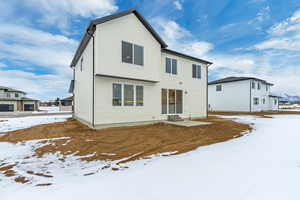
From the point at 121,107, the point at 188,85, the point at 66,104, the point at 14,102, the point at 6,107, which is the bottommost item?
the point at 6,107

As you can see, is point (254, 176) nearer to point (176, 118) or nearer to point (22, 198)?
point (22, 198)

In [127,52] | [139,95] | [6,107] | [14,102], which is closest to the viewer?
[127,52]

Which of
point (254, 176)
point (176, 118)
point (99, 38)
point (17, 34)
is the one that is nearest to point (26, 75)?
point (17, 34)

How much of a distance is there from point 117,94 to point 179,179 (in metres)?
6.32

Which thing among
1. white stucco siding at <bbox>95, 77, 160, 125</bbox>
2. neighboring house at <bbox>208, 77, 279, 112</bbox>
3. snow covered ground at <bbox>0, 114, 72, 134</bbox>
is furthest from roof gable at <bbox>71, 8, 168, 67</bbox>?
neighboring house at <bbox>208, 77, 279, 112</bbox>

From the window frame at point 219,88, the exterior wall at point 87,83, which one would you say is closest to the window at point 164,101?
the exterior wall at point 87,83

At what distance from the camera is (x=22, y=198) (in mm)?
2055

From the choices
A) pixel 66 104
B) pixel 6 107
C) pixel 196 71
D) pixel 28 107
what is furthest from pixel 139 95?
pixel 28 107

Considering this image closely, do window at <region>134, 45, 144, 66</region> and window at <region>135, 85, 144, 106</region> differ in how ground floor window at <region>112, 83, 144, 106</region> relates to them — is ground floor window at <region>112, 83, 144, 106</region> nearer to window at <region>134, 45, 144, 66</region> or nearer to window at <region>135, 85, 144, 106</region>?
window at <region>135, 85, 144, 106</region>

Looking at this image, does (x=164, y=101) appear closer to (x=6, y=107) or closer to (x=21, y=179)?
(x=21, y=179)

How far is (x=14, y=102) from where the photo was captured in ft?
87.2

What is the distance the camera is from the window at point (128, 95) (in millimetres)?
8258

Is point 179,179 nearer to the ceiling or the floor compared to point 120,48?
nearer to the floor

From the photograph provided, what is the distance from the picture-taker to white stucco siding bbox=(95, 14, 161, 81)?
700 cm
